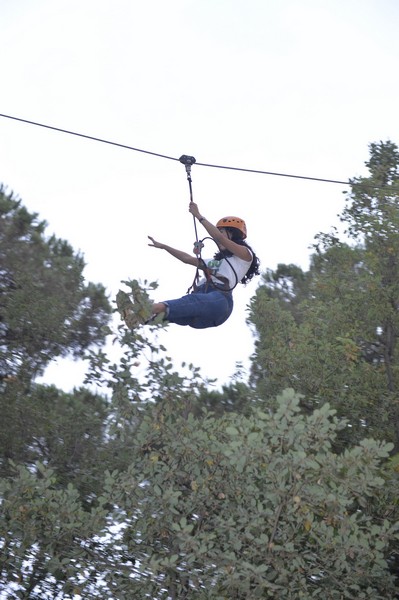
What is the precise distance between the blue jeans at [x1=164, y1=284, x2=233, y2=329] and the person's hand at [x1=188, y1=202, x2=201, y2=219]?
0.61 m

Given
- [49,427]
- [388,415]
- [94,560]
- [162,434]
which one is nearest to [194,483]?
[162,434]

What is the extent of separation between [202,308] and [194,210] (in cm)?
74

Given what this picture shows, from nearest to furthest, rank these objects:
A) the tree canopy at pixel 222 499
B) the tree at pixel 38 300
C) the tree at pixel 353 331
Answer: the tree canopy at pixel 222 499, the tree at pixel 353 331, the tree at pixel 38 300

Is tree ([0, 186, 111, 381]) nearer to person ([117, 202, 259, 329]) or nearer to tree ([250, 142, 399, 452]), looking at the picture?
tree ([250, 142, 399, 452])

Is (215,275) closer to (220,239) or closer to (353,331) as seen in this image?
(220,239)

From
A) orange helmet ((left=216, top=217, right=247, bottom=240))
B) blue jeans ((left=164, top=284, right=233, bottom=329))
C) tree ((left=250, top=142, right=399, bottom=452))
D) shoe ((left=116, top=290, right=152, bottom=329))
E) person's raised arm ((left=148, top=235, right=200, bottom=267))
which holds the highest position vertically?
tree ((left=250, top=142, right=399, bottom=452))

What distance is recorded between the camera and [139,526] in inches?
356

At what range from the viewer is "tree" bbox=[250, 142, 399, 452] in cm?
1384

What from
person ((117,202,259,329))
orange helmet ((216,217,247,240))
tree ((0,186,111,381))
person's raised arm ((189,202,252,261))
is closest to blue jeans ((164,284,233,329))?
person ((117,202,259,329))

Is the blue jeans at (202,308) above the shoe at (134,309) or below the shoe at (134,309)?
above

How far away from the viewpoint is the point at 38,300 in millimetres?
15875

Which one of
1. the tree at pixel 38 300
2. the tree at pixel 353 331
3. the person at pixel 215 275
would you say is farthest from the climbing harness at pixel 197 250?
the tree at pixel 38 300

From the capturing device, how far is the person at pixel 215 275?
9094 mm

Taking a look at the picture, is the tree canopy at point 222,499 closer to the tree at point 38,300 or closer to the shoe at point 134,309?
the shoe at point 134,309
